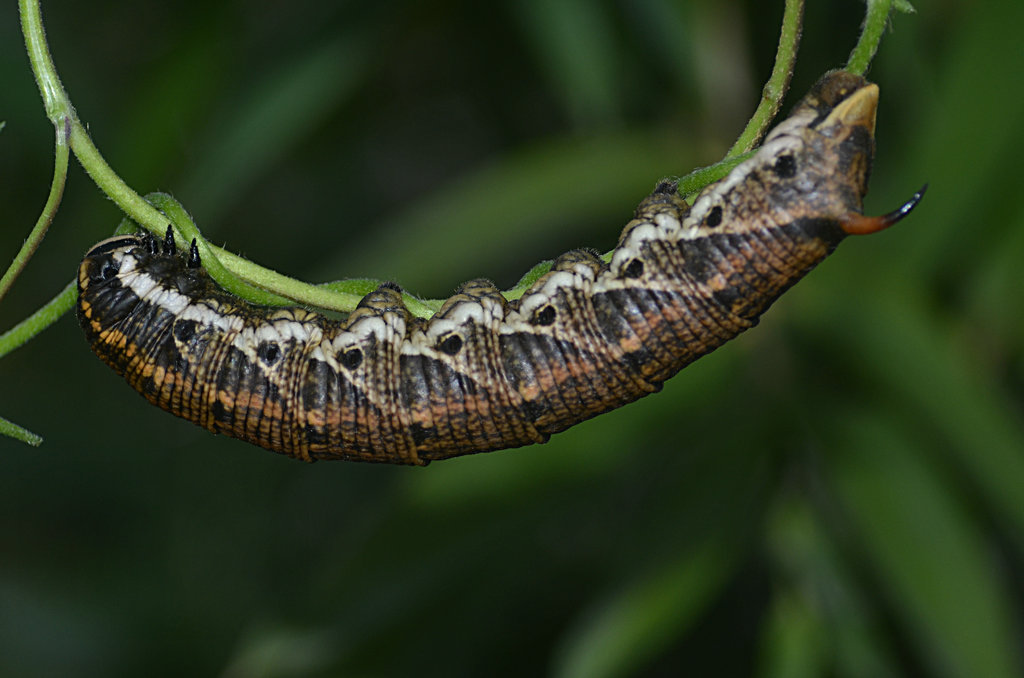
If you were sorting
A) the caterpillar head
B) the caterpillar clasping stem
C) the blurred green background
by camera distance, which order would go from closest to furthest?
the caterpillar clasping stem → the caterpillar head → the blurred green background

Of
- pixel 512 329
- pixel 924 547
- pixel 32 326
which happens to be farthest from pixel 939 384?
pixel 32 326

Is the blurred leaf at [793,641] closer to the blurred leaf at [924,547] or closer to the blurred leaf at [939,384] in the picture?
the blurred leaf at [924,547]

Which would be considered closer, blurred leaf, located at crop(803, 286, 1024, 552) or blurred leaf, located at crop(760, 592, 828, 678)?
blurred leaf, located at crop(760, 592, 828, 678)

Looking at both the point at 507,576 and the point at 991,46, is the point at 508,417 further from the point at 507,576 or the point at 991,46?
the point at 991,46

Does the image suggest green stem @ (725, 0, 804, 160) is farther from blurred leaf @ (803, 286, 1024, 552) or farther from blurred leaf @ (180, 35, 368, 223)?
blurred leaf @ (180, 35, 368, 223)

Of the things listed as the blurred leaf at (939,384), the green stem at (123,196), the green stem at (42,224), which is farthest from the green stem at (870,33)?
the blurred leaf at (939,384)

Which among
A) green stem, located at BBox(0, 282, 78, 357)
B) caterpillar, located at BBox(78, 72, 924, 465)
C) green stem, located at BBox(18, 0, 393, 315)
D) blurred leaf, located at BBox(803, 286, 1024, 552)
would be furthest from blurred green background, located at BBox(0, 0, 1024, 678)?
green stem, located at BBox(18, 0, 393, 315)
